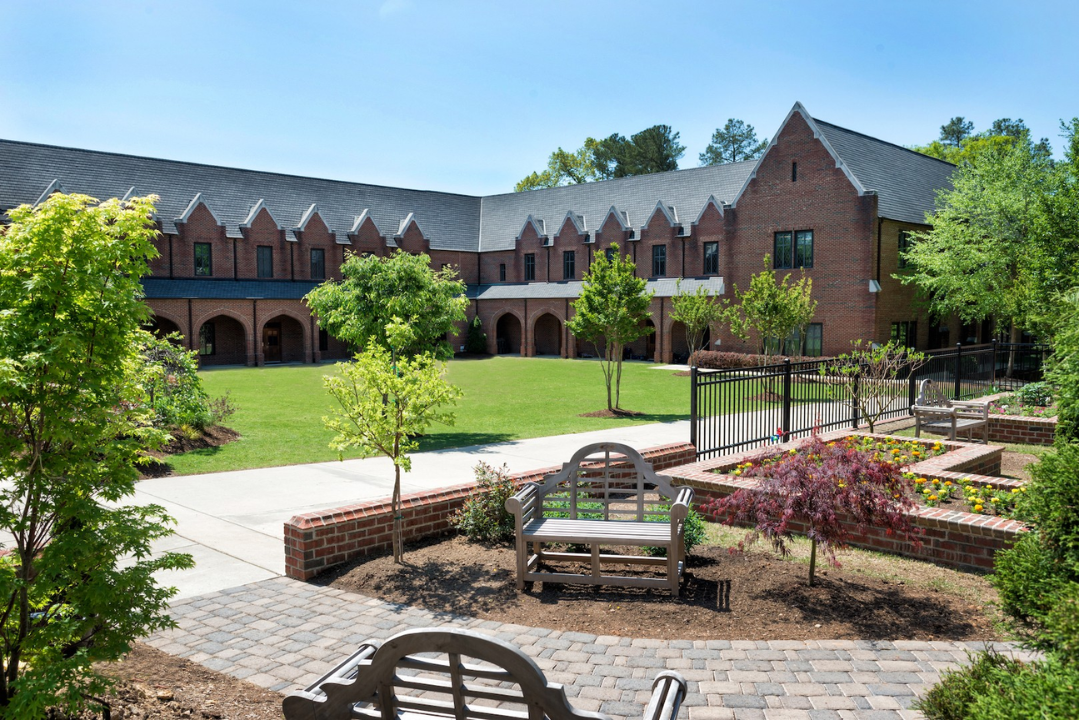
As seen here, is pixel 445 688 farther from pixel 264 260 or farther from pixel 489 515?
pixel 264 260

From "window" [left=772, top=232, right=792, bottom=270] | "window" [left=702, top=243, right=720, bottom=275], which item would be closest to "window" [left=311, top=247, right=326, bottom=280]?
"window" [left=702, top=243, right=720, bottom=275]

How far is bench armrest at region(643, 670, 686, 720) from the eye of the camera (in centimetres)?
339

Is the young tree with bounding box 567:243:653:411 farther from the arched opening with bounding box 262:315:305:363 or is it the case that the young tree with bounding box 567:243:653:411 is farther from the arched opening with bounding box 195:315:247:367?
the arched opening with bounding box 262:315:305:363

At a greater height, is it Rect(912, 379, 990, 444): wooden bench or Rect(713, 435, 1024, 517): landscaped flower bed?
Rect(912, 379, 990, 444): wooden bench

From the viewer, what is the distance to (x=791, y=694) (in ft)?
15.1

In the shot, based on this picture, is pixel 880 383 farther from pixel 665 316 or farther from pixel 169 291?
pixel 169 291

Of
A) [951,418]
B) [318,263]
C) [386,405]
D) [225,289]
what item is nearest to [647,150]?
[318,263]

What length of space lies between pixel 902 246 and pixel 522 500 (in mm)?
30743

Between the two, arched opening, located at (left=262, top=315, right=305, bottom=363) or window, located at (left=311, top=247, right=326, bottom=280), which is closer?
arched opening, located at (left=262, top=315, right=305, bottom=363)

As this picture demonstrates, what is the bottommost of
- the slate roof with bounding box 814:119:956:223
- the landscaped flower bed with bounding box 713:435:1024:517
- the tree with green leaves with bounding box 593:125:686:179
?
the landscaped flower bed with bounding box 713:435:1024:517

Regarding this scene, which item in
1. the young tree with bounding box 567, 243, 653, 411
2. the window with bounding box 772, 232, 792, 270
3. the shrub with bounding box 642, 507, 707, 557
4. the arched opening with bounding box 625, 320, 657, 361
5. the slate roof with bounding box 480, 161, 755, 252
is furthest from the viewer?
the arched opening with bounding box 625, 320, 657, 361

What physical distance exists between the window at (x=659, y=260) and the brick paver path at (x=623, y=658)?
37248mm

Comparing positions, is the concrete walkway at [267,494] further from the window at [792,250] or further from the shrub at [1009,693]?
the window at [792,250]

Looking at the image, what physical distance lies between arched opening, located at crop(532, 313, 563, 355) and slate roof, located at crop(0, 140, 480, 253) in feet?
23.1
